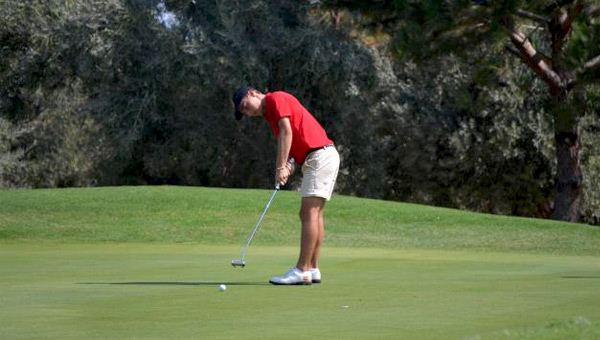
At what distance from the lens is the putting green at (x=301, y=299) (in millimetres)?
6094

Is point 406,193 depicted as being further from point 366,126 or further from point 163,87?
point 163,87

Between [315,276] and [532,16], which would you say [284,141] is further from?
[532,16]

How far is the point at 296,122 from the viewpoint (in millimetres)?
9742

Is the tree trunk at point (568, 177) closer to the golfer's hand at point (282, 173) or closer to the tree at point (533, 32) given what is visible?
the tree at point (533, 32)

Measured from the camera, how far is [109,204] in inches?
848

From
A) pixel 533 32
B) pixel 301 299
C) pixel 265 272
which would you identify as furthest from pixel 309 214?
pixel 533 32

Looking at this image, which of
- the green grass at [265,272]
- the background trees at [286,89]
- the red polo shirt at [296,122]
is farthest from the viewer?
the background trees at [286,89]

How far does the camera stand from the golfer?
31.8ft

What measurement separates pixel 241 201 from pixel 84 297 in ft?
43.6

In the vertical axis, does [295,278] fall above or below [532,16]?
below

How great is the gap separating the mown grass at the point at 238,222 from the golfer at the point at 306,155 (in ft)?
27.1

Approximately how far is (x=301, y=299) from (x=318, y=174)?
1.92 metres

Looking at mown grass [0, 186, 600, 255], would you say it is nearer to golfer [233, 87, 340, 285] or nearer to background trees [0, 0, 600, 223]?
golfer [233, 87, 340, 285]

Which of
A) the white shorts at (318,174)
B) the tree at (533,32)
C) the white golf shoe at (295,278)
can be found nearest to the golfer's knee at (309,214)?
the white shorts at (318,174)
